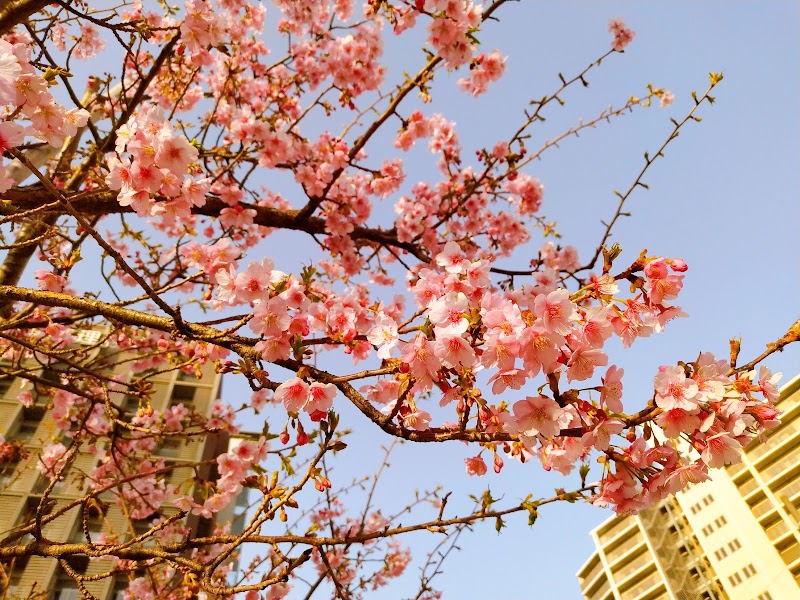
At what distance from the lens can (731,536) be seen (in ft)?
98.4

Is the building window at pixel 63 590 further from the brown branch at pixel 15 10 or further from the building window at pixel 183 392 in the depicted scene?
the brown branch at pixel 15 10

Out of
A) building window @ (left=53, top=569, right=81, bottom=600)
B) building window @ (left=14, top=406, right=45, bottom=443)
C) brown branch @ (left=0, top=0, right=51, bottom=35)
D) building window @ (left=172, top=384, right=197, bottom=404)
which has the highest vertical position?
building window @ (left=172, top=384, right=197, bottom=404)

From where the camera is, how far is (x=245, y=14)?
5.62m

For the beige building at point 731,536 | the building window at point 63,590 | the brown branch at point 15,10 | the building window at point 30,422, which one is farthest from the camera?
the beige building at point 731,536

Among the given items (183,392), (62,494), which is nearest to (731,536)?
(183,392)

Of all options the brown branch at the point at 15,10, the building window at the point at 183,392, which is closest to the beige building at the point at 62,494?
the building window at the point at 183,392

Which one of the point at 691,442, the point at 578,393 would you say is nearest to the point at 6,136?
the point at 578,393

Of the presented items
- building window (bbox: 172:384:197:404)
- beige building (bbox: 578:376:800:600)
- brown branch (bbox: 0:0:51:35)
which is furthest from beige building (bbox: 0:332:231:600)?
beige building (bbox: 578:376:800:600)

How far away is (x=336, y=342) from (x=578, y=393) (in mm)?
958

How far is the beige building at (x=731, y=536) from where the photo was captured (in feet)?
89.0

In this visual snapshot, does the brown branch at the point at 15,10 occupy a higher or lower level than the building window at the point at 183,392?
lower

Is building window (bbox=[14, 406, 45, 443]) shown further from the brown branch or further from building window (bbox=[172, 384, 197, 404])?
the brown branch

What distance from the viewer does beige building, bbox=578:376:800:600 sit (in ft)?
89.0

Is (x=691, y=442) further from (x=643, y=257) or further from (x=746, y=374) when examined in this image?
(x=643, y=257)
